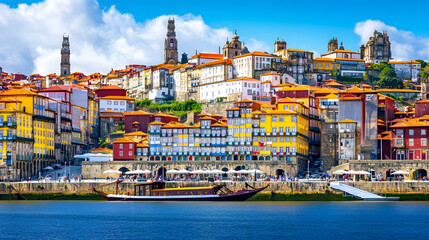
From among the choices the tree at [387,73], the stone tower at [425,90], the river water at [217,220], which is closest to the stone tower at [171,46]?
the tree at [387,73]

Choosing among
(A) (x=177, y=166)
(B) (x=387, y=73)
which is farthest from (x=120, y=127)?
(B) (x=387, y=73)

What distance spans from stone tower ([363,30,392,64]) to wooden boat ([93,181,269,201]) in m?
84.7

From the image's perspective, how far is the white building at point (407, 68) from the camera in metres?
152

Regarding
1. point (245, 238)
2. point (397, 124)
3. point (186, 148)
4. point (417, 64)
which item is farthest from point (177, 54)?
point (245, 238)

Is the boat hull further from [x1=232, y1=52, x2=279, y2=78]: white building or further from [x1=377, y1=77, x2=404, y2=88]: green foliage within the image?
[x1=377, y1=77, x2=404, y2=88]: green foliage

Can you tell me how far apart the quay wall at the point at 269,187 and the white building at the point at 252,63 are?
149 ft

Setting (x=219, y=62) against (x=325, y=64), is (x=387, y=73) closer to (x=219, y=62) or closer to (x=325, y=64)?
(x=325, y=64)

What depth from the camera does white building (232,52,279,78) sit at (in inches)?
5197

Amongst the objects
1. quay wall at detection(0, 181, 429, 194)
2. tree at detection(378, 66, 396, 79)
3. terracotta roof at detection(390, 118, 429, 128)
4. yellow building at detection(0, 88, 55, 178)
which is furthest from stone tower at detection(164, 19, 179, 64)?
quay wall at detection(0, 181, 429, 194)

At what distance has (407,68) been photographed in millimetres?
152500

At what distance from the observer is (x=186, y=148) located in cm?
10388

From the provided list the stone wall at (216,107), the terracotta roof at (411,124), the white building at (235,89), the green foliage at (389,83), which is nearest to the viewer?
the terracotta roof at (411,124)

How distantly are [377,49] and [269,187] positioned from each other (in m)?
86.9

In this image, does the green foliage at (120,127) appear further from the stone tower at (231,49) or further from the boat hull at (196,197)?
the boat hull at (196,197)
